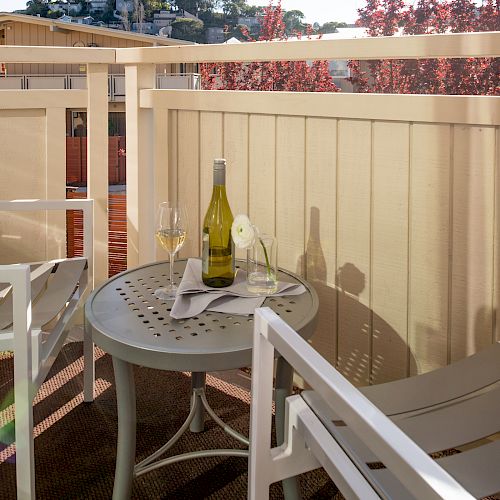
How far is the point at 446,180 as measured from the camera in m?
1.58

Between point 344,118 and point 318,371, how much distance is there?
3.80ft

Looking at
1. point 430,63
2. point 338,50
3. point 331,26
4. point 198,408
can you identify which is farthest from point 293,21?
point 198,408

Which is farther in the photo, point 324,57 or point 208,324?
point 324,57

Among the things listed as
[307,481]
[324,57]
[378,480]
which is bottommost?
[307,481]

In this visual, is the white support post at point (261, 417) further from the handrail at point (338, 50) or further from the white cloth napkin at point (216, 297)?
the handrail at point (338, 50)

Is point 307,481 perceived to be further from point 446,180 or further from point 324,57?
point 324,57

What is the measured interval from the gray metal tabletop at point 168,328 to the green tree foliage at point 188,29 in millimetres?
6021

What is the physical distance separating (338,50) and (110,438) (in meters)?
1.21

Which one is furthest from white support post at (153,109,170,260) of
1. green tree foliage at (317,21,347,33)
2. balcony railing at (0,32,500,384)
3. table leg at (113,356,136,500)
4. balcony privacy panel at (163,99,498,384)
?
green tree foliage at (317,21,347,33)

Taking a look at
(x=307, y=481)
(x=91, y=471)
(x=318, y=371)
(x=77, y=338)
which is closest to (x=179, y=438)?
(x=91, y=471)

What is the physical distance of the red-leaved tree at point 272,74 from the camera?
7.47 meters

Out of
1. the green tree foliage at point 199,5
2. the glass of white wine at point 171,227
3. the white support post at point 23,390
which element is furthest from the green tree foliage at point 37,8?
the white support post at point 23,390

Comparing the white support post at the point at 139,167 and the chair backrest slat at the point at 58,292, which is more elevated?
the white support post at the point at 139,167

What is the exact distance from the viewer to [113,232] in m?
2.56
